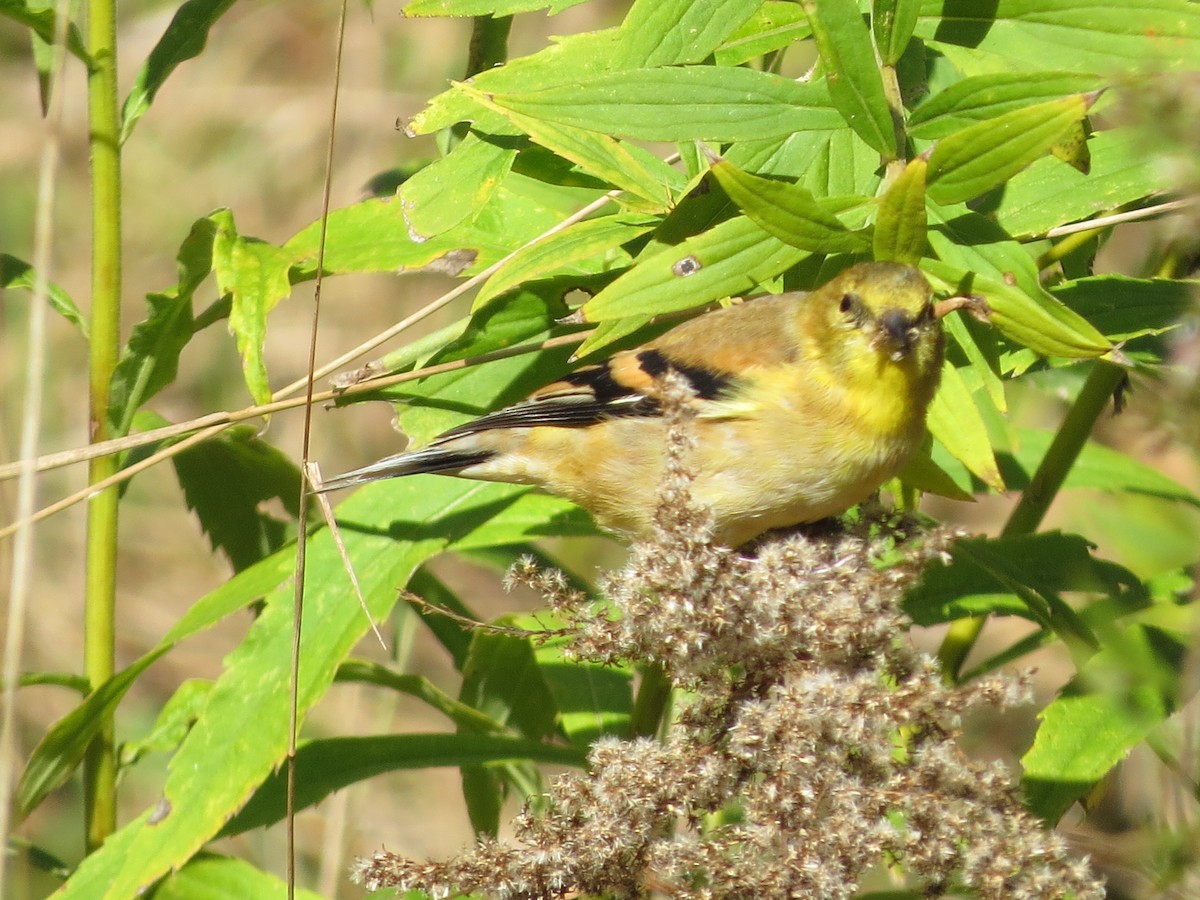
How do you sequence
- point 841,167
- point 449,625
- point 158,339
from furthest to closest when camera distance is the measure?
point 449,625, point 158,339, point 841,167

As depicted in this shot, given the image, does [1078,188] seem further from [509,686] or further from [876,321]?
[509,686]

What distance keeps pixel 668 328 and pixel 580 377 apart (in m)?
0.27

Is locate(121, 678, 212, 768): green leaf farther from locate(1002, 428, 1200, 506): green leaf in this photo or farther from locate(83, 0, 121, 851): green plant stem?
locate(1002, 428, 1200, 506): green leaf

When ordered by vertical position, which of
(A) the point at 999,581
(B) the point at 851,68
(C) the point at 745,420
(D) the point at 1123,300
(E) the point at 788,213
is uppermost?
(B) the point at 851,68

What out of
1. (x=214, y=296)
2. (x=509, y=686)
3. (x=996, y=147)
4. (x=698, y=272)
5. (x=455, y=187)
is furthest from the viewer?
(x=214, y=296)

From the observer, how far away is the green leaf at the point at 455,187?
100.0 inches

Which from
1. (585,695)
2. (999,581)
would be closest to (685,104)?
(999,581)

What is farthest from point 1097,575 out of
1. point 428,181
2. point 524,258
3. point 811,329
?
point 428,181

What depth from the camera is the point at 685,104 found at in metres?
2.30

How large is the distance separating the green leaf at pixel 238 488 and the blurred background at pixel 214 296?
10.2ft

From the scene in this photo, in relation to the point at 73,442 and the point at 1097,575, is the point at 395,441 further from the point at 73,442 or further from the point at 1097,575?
the point at 1097,575

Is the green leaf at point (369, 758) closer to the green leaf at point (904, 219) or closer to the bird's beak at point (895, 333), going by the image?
the bird's beak at point (895, 333)

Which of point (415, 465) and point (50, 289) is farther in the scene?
point (415, 465)

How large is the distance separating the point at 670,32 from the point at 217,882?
2086 millimetres
